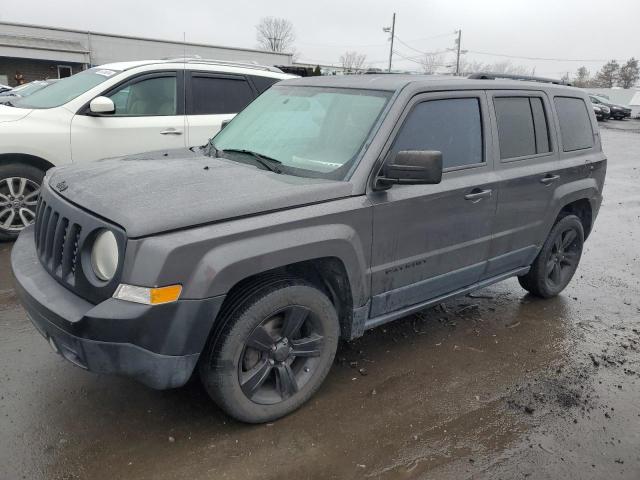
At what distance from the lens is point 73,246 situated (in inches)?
103

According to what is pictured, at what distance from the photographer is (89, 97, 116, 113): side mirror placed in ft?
18.1

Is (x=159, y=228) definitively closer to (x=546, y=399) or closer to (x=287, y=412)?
(x=287, y=412)

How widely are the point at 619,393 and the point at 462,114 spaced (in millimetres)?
2087

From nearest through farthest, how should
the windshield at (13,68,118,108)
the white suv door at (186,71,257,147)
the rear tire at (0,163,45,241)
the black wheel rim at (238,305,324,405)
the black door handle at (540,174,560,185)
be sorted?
the black wheel rim at (238,305,324,405)
the black door handle at (540,174,560,185)
the rear tire at (0,163,45,241)
the windshield at (13,68,118,108)
the white suv door at (186,71,257,147)

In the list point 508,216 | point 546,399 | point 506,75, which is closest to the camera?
point 546,399

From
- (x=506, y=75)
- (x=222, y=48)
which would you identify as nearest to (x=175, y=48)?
(x=222, y=48)

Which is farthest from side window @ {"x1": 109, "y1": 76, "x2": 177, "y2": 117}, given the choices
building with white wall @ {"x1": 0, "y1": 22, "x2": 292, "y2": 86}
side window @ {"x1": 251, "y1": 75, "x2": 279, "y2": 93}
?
building with white wall @ {"x1": 0, "y1": 22, "x2": 292, "y2": 86}

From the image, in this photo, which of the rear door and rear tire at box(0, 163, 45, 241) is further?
rear tire at box(0, 163, 45, 241)

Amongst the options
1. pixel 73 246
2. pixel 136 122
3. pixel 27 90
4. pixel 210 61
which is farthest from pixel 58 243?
pixel 27 90

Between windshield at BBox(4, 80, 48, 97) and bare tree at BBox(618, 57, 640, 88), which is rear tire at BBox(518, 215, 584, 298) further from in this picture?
bare tree at BBox(618, 57, 640, 88)

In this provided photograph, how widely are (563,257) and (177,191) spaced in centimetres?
372

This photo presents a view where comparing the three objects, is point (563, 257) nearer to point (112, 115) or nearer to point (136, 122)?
point (136, 122)

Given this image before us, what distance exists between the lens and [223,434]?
2.84 m

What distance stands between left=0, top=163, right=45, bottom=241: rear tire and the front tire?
12.1ft
